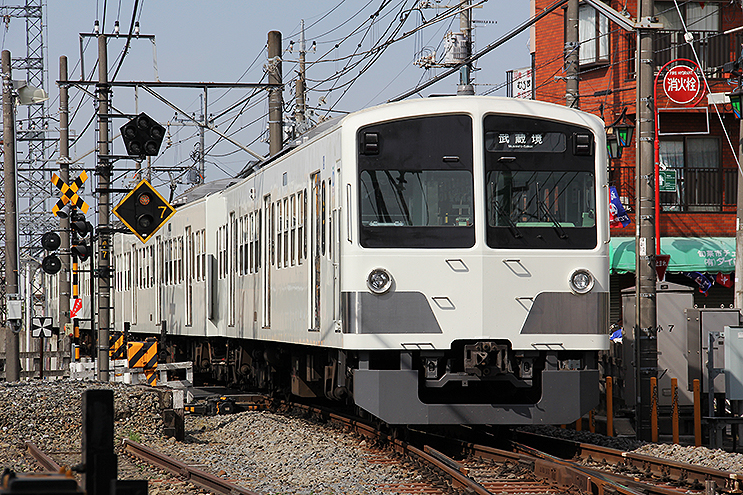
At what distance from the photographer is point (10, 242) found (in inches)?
878

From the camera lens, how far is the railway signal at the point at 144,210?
16219 millimetres

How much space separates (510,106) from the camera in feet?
32.8

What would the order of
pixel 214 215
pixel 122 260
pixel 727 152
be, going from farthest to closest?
1. pixel 122 260
2. pixel 727 152
3. pixel 214 215

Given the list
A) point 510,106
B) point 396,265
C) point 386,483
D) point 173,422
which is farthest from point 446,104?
point 173,422

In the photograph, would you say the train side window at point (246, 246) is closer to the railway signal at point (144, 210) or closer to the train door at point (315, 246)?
the railway signal at point (144, 210)

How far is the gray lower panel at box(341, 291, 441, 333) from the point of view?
31.4 ft

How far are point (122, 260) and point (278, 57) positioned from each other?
988cm

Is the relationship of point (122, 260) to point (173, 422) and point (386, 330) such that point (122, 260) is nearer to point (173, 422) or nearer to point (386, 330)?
point (173, 422)

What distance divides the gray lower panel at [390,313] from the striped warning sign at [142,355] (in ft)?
29.6

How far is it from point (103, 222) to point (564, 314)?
36.2 ft

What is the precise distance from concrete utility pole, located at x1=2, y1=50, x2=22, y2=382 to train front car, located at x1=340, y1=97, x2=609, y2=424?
14.3 meters

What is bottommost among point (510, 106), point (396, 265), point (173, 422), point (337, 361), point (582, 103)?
point (173, 422)

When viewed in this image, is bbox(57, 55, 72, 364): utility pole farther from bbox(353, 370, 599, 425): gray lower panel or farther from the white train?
bbox(353, 370, 599, 425): gray lower panel

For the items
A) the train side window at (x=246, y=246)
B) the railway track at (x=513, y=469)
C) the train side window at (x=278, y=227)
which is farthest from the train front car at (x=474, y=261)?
the train side window at (x=246, y=246)
